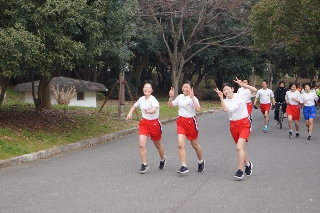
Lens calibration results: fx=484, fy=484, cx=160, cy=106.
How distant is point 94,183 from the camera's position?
814cm

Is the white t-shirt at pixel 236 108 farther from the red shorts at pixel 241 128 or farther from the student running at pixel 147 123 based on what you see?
the student running at pixel 147 123

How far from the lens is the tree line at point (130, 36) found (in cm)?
1206

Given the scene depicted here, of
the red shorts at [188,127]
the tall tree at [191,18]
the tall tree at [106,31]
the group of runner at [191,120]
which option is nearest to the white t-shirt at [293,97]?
the tall tree at [106,31]

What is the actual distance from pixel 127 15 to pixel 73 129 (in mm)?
3919

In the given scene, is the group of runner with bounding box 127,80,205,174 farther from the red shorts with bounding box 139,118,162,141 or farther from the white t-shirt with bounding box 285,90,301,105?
the white t-shirt with bounding box 285,90,301,105

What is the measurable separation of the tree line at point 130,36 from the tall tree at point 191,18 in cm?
7

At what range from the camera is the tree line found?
1206 cm

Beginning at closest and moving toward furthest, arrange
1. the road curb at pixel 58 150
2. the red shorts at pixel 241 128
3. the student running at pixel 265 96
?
the red shorts at pixel 241 128 → the road curb at pixel 58 150 → the student running at pixel 265 96

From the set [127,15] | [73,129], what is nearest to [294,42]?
[127,15]

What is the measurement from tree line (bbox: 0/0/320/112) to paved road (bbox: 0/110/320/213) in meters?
2.77

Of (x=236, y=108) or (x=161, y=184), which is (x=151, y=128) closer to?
(x=161, y=184)

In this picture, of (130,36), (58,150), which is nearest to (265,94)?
(130,36)

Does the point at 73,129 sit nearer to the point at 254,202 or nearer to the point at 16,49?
the point at 16,49

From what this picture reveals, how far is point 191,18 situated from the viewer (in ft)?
119
